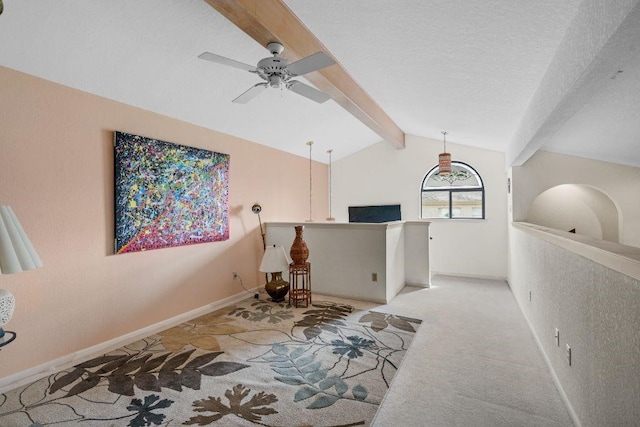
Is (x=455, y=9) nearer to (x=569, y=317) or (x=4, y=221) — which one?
(x=569, y=317)

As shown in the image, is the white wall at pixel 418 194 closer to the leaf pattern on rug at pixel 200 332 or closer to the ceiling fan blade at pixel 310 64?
the leaf pattern on rug at pixel 200 332

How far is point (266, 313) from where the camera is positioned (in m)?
3.71

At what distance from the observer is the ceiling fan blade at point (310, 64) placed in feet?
6.44

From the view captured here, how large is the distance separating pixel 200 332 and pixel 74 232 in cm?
151

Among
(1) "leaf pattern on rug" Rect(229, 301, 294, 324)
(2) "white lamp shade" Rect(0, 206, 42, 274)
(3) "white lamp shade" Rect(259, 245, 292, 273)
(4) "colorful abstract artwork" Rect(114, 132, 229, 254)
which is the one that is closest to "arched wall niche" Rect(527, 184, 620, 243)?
(3) "white lamp shade" Rect(259, 245, 292, 273)

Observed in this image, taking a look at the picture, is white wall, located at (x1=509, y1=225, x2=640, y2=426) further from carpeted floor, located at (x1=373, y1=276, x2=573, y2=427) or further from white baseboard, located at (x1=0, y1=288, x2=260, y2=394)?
white baseboard, located at (x1=0, y1=288, x2=260, y2=394)

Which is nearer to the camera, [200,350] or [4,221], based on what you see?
[4,221]

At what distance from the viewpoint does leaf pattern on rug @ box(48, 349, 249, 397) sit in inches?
86.8

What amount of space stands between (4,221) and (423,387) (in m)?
2.88

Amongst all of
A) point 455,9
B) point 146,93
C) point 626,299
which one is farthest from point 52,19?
point 626,299

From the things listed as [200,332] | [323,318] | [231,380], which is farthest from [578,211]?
[200,332]

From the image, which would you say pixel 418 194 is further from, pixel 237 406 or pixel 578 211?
pixel 237 406

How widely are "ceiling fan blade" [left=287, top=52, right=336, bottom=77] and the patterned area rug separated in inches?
90.0

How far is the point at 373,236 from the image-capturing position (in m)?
4.15
